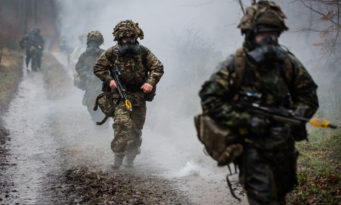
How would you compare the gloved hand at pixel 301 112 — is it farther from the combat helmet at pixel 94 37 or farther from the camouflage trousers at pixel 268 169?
the combat helmet at pixel 94 37

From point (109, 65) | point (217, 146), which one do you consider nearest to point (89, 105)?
point (109, 65)

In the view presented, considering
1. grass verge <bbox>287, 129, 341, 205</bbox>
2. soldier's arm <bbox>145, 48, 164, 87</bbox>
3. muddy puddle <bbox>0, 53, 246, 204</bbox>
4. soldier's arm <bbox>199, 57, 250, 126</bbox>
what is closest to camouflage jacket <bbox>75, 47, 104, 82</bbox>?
muddy puddle <bbox>0, 53, 246, 204</bbox>

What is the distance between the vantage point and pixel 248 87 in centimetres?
301

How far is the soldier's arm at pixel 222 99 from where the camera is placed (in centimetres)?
294

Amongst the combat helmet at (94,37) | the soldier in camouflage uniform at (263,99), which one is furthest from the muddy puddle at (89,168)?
the combat helmet at (94,37)

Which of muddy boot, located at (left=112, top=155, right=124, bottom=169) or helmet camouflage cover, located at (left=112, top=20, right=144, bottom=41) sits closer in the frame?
helmet camouflage cover, located at (left=112, top=20, right=144, bottom=41)

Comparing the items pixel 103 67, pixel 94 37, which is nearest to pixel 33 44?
pixel 94 37

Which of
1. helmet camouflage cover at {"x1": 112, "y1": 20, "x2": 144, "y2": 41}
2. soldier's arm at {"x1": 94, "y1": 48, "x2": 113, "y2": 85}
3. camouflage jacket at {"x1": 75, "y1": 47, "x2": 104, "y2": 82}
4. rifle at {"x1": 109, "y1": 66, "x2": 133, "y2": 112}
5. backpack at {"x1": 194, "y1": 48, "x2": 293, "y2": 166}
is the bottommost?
backpack at {"x1": 194, "y1": 48, "x2": 293, "y2": 166}

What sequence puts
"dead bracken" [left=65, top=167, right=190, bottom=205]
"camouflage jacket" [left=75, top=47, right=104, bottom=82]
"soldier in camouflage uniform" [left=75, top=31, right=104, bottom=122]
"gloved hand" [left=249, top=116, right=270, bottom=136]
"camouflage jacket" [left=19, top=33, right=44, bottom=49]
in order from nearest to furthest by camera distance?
"gloved hand" [left=249, top=116, right=270, bottom=136] → "dead bracken" [left=65, top=167, right=190, bottom=205] → "soldier in camouflage uniform" [left=75, top=31, right=104, bottom=122] → "camouflage jacket" [left=75, top=47, right=104, bottom=82] → "camouflage jacket" [left=19, top=33, right=44, bottom=49]

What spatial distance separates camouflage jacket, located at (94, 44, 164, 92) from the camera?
551cm

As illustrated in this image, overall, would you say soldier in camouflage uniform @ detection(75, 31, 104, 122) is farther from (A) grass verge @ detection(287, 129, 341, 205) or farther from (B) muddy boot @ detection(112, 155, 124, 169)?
(A) grass verge @ detection(287, 129, 341, 205)

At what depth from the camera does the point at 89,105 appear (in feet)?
31.3

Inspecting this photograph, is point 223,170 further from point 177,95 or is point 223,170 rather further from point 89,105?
point 177,95

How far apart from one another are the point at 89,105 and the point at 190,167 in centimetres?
463
